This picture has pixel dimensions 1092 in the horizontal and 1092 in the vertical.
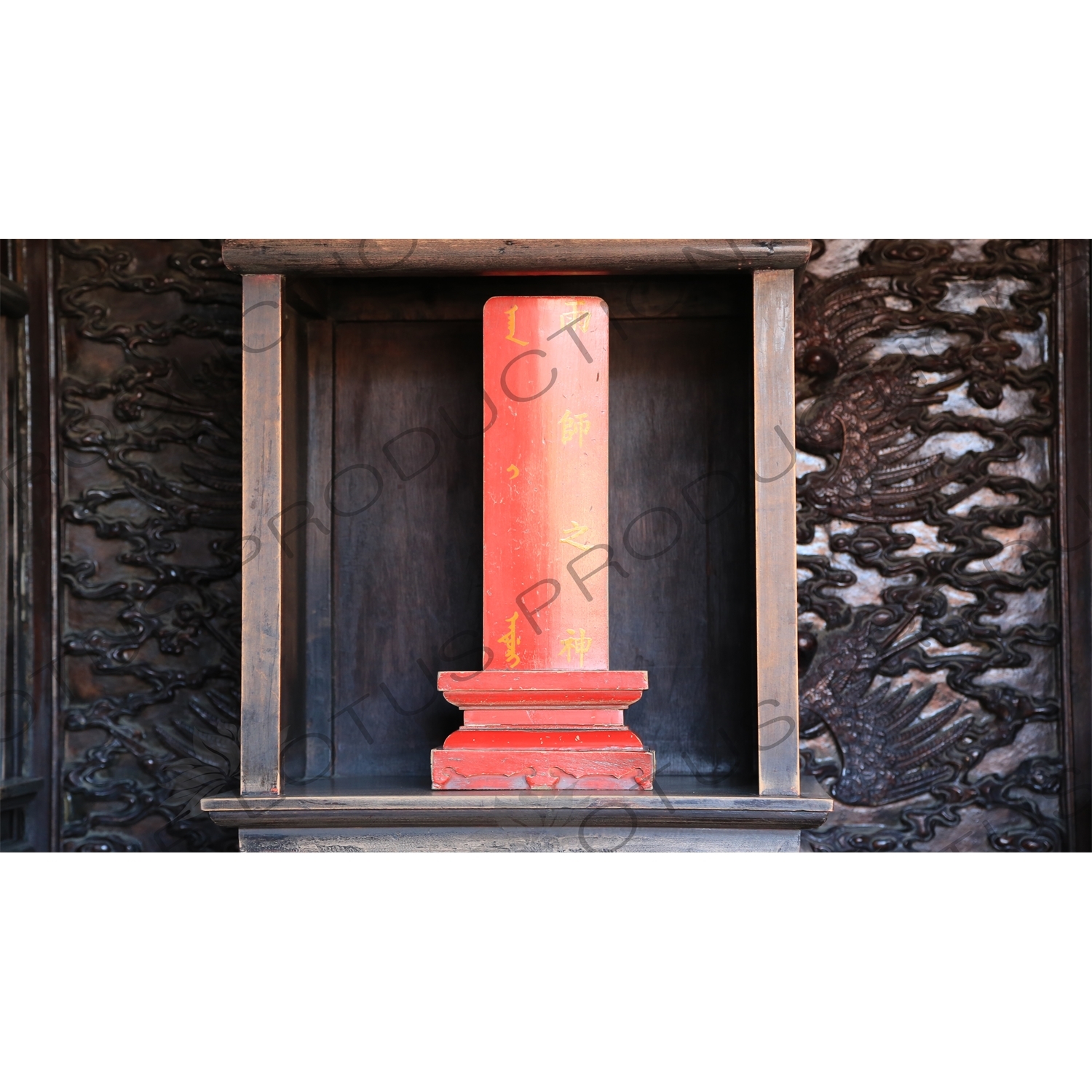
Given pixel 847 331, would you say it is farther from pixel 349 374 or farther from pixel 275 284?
pixel 275 284

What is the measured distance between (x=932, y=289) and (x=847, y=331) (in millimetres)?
242

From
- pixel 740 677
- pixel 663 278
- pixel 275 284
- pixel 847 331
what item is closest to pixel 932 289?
pixel 847 331

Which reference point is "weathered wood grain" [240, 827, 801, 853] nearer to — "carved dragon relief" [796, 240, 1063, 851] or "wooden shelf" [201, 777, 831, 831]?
"wooden shelf" [201, 777, 831, 831]

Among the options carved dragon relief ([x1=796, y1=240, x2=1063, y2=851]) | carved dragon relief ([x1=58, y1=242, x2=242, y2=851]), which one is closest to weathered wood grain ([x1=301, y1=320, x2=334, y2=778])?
carved dragon relief ([x1=58, y1=242, x2=242, y2=851])

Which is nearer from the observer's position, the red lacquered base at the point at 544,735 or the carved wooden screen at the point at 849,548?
the red lacquered base at the point at 544,735

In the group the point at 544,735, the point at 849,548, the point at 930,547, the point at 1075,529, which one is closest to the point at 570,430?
the point at 544,735

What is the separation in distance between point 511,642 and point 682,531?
0.61 m

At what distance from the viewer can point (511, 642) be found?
2.35 meters

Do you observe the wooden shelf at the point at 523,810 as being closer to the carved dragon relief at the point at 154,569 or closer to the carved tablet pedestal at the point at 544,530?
the carved tablet pedestal at the point at 544,530

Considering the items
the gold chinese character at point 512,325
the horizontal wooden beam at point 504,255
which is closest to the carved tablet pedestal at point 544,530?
the gold chinese character at point 512,325

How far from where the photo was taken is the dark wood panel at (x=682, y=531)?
8.91 feet

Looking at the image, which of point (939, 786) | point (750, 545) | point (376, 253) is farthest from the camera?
point (939, 786)

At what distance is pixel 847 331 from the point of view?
116 inches

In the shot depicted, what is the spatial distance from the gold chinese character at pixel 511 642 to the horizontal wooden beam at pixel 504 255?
731 mm
